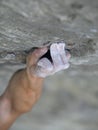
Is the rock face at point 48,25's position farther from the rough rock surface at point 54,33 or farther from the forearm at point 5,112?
the forearm at point 5,112

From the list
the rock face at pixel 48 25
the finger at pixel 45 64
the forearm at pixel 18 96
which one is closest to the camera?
the rock face at pixel 48 25

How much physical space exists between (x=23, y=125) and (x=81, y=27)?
6.48 feet

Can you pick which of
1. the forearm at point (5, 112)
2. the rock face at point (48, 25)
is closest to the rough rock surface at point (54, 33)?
the rock face at point (48, 25)

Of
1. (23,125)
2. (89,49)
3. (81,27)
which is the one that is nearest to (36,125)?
(23,125)

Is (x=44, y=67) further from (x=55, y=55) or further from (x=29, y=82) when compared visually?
(x=29, y=82)

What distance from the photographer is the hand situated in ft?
3.43

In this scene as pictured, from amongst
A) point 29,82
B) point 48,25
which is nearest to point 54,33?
point 48,25

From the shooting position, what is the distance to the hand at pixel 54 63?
1046mm

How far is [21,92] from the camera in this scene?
1.25 metres

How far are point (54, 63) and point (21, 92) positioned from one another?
257 mm

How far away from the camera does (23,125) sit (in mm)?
2727

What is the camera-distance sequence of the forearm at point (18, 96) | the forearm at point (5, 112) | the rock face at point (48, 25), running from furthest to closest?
the forearm at point (5, 112), the forearm at point (18, 96), the rock face at point (48, 25)

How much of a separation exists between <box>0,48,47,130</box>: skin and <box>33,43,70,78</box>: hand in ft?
0.13

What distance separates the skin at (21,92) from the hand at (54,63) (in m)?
0.04
